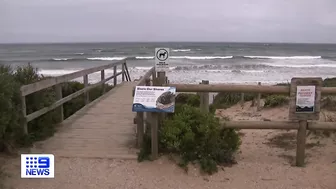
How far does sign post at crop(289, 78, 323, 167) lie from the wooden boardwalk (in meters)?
2.20

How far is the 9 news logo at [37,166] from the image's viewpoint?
4398 mm

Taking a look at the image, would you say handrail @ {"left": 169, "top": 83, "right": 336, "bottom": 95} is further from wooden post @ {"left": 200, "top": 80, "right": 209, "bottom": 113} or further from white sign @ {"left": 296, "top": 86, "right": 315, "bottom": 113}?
wooden post @ {"left": 200, "top": 80, "right": 209, "bottom": 113}

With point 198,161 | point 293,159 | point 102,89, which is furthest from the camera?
point 102,89

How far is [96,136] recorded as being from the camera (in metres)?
5.87

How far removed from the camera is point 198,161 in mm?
4816

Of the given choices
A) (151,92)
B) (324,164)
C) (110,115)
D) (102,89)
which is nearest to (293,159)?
(324,164)

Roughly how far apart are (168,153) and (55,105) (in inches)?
89.7

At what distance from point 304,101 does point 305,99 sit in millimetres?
29

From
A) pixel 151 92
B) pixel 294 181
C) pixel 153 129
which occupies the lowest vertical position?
pixel 294 181

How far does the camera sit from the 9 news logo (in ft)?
14.4

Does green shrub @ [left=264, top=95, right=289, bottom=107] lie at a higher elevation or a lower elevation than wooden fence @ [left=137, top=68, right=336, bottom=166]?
lower

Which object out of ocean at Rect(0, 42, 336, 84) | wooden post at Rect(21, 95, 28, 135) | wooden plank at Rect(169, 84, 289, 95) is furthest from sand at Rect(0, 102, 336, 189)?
ocean at Rect(0, 42, 336, 84)

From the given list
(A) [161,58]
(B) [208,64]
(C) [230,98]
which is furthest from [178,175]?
(B) [208,64]

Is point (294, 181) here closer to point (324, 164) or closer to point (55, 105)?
point (324, 164)
